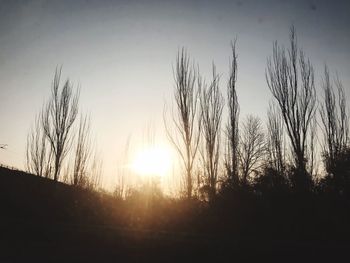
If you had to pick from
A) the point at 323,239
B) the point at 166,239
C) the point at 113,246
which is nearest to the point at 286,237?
the point at 323,239

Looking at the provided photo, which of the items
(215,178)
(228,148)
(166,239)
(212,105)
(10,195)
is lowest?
(166,239)

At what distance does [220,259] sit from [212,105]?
6.56 m

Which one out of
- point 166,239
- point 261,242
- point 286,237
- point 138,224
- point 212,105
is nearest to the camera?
point 261,242

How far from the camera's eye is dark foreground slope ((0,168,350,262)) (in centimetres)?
359

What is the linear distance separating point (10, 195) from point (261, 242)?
6.91 m

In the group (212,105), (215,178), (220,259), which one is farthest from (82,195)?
(220,259)

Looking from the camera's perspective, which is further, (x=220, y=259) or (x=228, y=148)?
(x=228, y=148)

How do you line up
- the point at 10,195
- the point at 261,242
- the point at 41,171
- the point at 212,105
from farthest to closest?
1. the point at 41,171
2. the point at 212,105
3. the point at 10,195
4. the point at 261,242

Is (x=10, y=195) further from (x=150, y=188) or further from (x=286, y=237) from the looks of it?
(x=286, y=237)

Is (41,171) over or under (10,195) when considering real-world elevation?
over

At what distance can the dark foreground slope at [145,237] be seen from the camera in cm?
359

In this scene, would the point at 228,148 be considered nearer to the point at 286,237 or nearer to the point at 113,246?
the point at 286,237

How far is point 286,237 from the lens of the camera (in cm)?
498

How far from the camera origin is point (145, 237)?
3.97m
